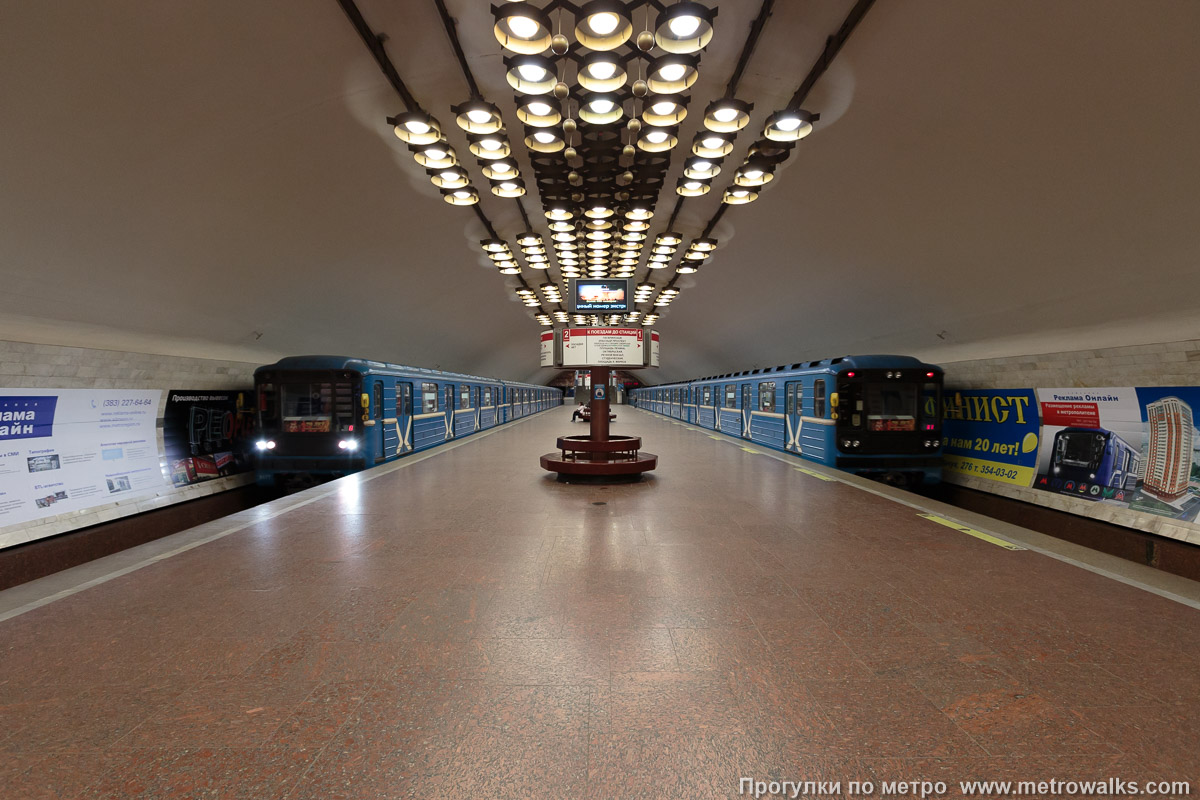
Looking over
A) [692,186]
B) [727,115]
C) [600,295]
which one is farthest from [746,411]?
[727,115]

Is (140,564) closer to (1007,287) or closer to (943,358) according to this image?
(1007,287)

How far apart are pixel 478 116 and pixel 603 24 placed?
5.60 feet

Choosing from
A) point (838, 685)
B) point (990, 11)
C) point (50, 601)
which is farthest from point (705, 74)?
point (50, 601)

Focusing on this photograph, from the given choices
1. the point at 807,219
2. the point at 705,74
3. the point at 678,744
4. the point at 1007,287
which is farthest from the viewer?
the point at 807,219

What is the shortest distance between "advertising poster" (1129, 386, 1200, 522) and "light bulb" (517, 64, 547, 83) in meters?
6.92

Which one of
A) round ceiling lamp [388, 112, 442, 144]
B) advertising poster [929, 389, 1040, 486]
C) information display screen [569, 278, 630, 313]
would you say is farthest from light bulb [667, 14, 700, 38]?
advertising poster [929, 389, 1040, 486]

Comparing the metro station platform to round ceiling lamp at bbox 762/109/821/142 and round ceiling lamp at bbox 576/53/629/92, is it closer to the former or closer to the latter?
round ceiling lamp at bbox 576/53/629/92

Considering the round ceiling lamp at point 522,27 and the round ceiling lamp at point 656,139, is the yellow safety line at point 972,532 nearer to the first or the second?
the round ceiling lamp at point 656,139

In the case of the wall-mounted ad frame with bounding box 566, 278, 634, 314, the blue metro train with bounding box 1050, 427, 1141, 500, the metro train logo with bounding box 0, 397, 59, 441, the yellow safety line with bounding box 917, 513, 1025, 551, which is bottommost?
the yellow safety line with bounding box 917, 513, 1025, 551

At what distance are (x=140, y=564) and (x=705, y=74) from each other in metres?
6.63

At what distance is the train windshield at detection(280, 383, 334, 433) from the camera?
319 inches

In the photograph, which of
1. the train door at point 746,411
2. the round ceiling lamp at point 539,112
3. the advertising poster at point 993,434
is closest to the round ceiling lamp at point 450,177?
the round ceiling lamp at point 539,112

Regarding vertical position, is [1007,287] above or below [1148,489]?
above

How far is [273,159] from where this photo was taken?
18.3 feet
